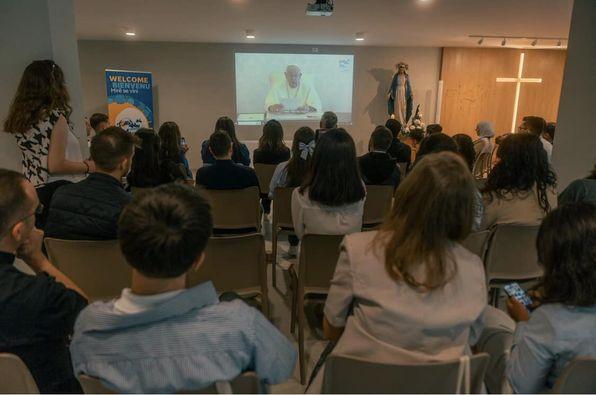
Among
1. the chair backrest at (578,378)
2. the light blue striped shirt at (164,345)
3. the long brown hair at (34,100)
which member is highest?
the long brown hair at (34,100)

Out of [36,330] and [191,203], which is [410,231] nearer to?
[191,203]

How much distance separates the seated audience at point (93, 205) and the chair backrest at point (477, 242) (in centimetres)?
167

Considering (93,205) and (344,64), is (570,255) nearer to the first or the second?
(93,205)

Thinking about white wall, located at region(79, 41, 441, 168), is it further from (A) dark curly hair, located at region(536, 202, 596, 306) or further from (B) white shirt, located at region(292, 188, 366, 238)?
(A) dark curly hair, located at region(536, 202, 596, 306)

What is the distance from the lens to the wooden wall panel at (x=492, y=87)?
8648 mm

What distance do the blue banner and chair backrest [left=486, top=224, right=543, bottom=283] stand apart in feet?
19.8

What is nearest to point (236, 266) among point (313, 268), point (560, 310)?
point (313, 268)

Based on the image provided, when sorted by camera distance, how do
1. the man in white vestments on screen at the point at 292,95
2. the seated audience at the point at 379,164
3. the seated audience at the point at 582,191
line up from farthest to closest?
the man in white vestments on screen at the point at 292,95 → the seated audience at the point at 379,164 → the seated audience at the point at 582,191

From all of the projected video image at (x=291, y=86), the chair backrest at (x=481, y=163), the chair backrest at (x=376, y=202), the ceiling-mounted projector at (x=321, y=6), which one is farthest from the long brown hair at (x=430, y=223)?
the projected video image at (x=291, y=86)

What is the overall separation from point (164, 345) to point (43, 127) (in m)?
2.01

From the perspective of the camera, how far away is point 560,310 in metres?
1.16

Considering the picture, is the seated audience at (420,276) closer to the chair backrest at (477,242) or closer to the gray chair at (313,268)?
the gray chair at (313,268)

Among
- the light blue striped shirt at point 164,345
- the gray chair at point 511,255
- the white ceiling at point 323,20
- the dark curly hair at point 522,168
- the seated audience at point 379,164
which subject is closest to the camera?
the light blue striped shirt at point 164,345

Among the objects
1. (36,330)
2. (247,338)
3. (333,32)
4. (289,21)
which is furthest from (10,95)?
(333,32)
